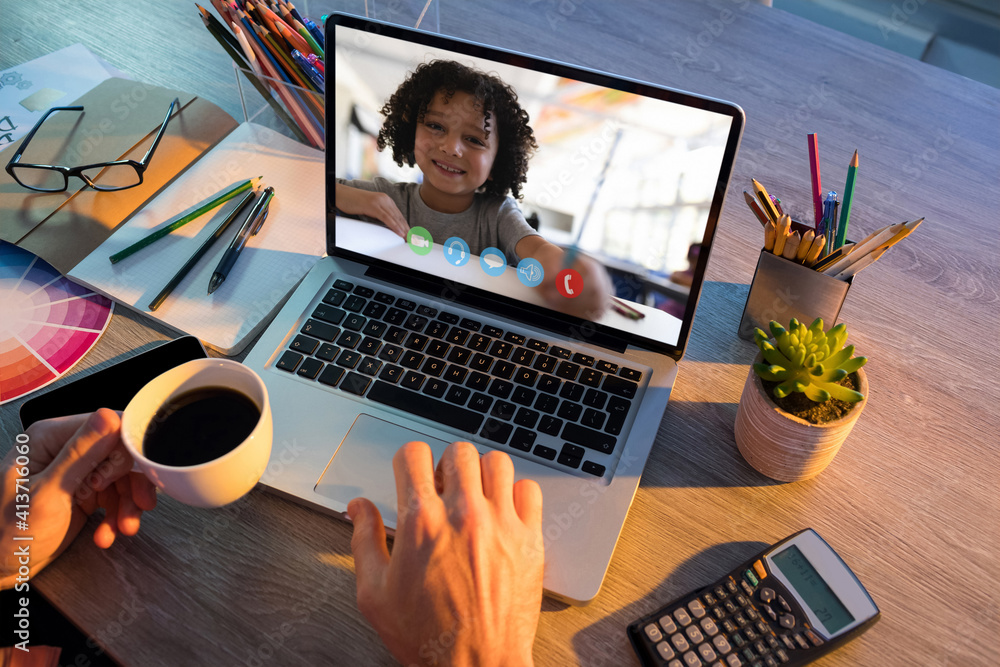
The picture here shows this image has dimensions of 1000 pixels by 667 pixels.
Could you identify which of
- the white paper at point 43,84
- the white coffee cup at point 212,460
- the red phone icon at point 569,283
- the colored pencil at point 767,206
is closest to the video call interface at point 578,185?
the red phone icon at point 569,283

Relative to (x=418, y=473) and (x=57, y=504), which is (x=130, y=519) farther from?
(x=418, y=473)

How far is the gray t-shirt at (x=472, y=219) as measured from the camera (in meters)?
0.83

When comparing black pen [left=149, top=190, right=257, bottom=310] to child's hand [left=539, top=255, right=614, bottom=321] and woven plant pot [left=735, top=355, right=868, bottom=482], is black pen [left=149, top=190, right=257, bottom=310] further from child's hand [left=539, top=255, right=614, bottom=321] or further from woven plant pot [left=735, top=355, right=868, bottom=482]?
woven plant pot [left=735, top=355, right=868, bottom=482]

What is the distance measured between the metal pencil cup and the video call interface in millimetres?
120

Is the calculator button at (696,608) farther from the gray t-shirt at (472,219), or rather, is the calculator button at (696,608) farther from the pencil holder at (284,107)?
the pencil holder at (284,107)

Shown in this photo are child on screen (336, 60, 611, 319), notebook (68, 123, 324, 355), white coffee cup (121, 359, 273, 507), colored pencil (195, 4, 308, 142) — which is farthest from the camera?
colored pencil (195, 4, 308, 142)

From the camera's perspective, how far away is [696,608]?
0.67 metres

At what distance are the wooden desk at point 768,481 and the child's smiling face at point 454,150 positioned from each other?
1.17 feet

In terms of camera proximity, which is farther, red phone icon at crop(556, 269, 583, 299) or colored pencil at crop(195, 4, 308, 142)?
colored pencil at crop(195, 4, 308, 142)

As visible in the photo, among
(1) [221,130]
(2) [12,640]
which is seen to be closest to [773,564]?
(2) [12,640]

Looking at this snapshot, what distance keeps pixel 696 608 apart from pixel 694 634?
0.08 ft

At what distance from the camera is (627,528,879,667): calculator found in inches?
25.5

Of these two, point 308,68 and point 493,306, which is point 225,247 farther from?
point 493,306

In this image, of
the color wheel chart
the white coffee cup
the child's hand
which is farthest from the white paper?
the child's hand
